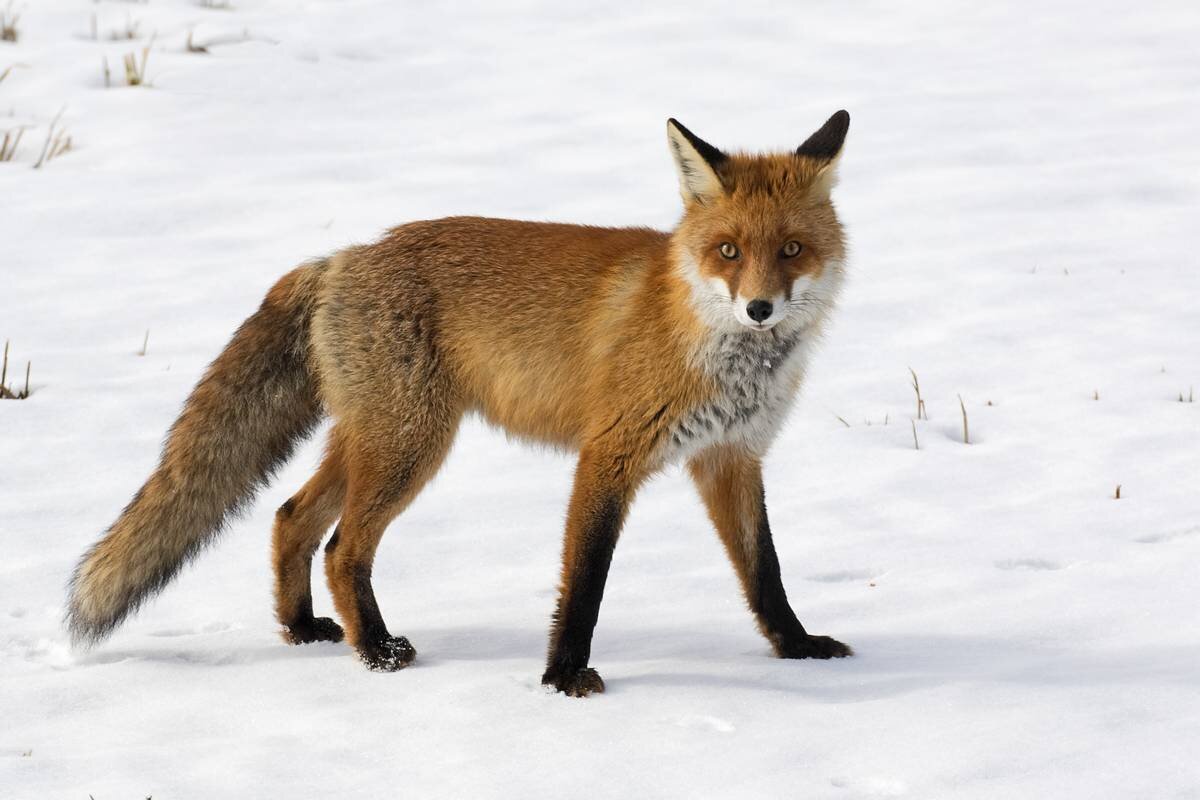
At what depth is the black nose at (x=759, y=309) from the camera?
4504mm

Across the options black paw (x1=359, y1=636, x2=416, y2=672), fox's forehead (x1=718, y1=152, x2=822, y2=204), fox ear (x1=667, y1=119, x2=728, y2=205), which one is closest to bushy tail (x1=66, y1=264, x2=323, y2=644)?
black paw (x1=359, y1=636, x2=416, y2=672)

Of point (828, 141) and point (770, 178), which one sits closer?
point (770, 178)

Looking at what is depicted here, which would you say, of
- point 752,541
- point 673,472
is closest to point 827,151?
point 752,541

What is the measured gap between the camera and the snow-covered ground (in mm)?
4164

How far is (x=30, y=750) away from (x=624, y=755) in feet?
5.64

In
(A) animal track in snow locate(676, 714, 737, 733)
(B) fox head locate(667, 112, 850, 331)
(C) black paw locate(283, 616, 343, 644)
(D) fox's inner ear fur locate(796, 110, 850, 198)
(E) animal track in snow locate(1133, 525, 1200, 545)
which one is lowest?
(C) black paw locate(283, 616, 343, 644)

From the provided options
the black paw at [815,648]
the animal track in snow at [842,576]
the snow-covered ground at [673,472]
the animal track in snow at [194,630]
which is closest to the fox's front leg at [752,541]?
the black paw at [815,648]

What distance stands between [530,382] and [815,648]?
1.41 meters

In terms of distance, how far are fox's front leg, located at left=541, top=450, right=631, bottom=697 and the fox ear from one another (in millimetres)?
975

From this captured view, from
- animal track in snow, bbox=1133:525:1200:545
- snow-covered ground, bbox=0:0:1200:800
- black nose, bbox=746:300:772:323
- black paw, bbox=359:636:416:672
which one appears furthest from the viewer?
animal track in snow, bbox=1133:525:1200:545

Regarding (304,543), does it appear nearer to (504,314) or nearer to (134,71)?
(504,314)

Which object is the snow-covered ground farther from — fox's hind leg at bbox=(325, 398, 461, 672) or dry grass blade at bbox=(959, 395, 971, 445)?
fox's hind leg at bbox=(325, 398, 461, 672)

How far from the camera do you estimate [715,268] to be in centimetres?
473

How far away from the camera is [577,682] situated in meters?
4.63
